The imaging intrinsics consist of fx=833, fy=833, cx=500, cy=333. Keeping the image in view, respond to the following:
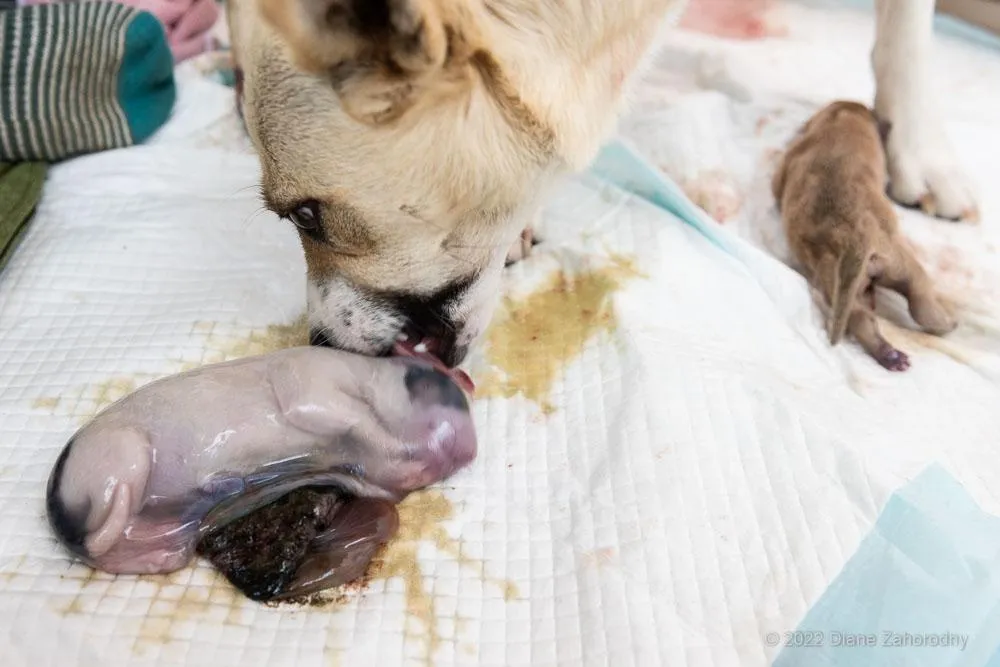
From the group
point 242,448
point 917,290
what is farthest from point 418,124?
point 917,290

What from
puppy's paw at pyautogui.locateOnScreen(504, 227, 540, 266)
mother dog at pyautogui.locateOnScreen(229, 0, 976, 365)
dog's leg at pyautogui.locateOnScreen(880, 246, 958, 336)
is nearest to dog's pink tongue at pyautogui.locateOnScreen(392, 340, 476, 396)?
mother dog at pyautogui.locateOnScreen(229, 0, 976, 365)

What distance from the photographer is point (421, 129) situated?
3.50 feet

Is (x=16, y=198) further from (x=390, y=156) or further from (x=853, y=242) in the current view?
(x=853, y=242)

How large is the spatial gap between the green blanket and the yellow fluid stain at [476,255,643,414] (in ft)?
3.36

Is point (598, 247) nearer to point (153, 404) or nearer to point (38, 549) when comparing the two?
point (153, 404)

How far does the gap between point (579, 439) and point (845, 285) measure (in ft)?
2.12

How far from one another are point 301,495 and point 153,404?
25 cm

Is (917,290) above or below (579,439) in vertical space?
above

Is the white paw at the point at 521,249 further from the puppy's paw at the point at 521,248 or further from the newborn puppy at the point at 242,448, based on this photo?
the newborn puppy at the point at 242,448

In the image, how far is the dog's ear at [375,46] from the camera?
2.92 ft

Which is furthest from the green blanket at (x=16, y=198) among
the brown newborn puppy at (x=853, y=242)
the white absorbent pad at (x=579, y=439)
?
the brown newborn puppy at (x=853, y=242)

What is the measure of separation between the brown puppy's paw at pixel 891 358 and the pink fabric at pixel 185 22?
2.05 meters

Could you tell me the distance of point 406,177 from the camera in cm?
112

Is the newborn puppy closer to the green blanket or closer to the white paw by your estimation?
the white paw
